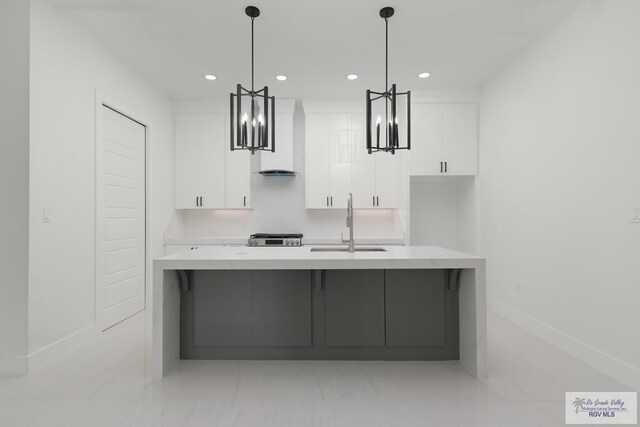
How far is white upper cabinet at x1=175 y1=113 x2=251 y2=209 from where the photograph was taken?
5109 mm

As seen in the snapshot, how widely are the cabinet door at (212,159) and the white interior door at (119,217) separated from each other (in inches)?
35.5

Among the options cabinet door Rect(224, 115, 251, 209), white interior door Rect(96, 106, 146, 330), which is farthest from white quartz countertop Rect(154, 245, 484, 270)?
cabinet door Rect(224, 115, 251, 209)

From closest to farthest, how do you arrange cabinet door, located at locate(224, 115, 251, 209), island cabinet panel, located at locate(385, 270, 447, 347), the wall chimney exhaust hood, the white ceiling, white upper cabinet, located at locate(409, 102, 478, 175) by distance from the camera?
1. island cabinet panel, located at locate(385, 270, 447, 347)
2. the white ceiling
3. white upper cabinet, located at locate(409, 102, 478, 175)
4. the wall chimney exhaust hood
5. cabinet door, located at locate(224, 115, 251, 209)

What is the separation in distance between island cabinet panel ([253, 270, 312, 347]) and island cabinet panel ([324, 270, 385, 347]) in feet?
0.57

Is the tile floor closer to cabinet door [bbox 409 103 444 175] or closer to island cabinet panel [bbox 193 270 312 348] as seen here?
island cabinet panel [bbox 193 270 312 348]

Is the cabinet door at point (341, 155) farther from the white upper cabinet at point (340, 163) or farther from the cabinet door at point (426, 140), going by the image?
the cabinet door at point (426, 140)

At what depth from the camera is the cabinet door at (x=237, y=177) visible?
5105 millimetres

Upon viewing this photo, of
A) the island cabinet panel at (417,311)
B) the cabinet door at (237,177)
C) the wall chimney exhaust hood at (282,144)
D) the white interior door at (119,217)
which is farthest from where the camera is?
the cabinet door at (237,177)

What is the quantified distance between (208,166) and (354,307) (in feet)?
11.0

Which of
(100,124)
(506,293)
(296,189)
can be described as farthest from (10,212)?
(506,293)

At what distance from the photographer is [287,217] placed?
5.39 meters

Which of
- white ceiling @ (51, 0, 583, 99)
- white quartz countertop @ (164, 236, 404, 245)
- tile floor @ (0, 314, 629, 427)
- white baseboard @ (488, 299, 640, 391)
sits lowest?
tile floor @ (0, 314, 629, 427)

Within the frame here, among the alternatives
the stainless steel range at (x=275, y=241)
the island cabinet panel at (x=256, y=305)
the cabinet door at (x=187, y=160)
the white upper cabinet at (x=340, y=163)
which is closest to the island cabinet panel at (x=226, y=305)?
the island cabinet panel at (x=256, y=305)

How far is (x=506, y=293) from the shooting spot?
4004 millimetres
